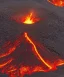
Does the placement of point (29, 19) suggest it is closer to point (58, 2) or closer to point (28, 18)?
point (28, 18)

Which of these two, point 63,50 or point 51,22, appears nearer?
point 63,50

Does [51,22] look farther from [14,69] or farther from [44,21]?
[14,69]

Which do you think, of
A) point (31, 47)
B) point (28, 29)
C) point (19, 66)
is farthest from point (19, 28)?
point (19, 66)

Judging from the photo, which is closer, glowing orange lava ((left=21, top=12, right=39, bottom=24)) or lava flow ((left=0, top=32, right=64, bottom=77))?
lava flow ((left=0, top=32, right=64, bottom=77))

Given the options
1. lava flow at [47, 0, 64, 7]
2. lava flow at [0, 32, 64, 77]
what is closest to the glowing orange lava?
lava flow at [0, 32, 64, 77]

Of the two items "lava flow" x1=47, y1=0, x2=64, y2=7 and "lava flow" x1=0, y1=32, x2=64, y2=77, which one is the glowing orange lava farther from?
"lava flow" x1=47, y1=0, x2=64, y2=7

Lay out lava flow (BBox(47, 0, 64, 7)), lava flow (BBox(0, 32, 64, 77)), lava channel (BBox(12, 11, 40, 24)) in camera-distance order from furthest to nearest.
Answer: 1. lava flow (BBox(47, 0, 64, 7))
2. lava channel (BBox(12, 11, 40, 24))
3. lava flow (BBox(0, 32, 64, 77))

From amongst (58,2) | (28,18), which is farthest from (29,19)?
(58,2)

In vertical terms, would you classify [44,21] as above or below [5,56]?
above
